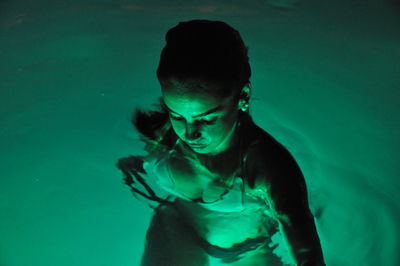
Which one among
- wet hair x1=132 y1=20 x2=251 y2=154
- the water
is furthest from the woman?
the water

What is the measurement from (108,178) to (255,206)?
2.32 ft

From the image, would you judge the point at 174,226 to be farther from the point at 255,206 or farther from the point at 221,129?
the point at 221,129

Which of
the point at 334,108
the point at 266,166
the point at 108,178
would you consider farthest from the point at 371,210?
the point at 108,178

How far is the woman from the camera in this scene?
89 cm

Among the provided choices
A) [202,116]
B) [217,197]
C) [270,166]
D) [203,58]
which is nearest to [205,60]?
[203,58]

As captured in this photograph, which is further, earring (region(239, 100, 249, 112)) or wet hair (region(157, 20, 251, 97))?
earring (region(239, 100, 249, 112))

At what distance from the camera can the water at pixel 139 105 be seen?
146cm

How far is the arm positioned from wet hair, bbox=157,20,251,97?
19 cm

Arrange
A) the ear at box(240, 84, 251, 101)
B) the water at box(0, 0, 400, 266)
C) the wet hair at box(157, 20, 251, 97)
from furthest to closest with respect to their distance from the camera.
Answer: the water at box(0, 0, 400, 266)
the ear at box(240, 84, 251, 101)
the wet hair at box(157, 20, 251, 97)

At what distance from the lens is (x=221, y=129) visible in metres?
0.97

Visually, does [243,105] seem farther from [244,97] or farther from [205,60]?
[205,60]

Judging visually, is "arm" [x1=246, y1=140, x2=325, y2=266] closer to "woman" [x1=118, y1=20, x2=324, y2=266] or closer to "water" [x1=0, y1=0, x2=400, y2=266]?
"woman" [x1=118, y1=20, x2=324, y2=266]

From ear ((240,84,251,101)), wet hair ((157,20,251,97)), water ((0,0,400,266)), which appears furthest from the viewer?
water ((0,0,400,266))

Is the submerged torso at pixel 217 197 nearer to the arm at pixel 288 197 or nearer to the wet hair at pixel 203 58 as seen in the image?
the arm at pixel 288 197
